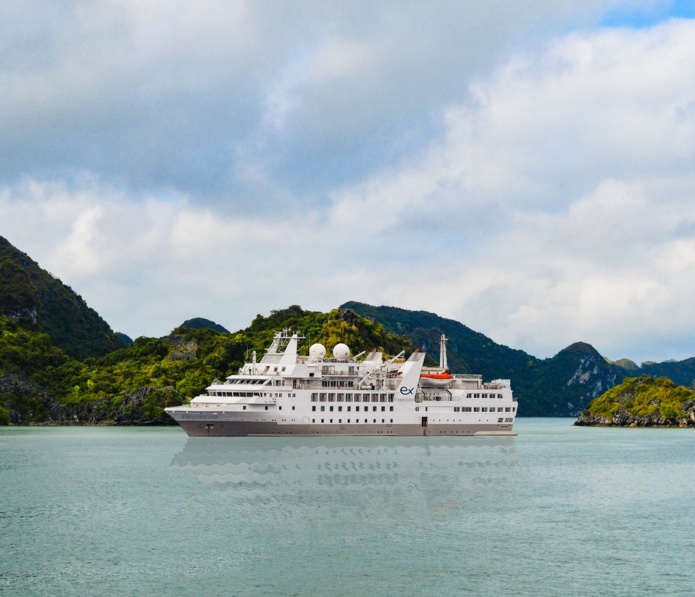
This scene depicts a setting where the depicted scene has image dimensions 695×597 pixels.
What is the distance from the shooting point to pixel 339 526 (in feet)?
98.0

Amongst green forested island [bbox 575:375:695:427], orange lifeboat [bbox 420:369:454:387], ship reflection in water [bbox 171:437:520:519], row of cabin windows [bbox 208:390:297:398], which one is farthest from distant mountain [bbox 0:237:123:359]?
green forested island [bbox 575:375:695:427]

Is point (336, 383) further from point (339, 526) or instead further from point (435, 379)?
point (339, 526)

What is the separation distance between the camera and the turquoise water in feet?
74.5

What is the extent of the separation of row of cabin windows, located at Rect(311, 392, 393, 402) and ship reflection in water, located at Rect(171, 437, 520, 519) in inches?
152

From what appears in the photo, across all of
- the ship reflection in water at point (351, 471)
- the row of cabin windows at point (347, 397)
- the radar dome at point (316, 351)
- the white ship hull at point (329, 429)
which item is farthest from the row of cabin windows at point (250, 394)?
the radar dome at point (316, 351)

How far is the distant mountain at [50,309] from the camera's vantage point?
505 ft

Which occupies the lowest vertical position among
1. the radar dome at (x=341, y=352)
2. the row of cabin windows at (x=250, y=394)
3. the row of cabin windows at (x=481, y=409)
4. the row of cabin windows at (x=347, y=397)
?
the row of cabin windows at (x=481, y=409)

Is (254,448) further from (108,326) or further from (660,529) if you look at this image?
(108,326)

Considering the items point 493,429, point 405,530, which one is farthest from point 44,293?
point 405,530

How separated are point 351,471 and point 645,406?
348 ft

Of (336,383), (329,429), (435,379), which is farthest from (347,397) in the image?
(435,379)

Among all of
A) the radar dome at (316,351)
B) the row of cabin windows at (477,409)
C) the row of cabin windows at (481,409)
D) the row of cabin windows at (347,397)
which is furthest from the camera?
the radar dome at (316,351)

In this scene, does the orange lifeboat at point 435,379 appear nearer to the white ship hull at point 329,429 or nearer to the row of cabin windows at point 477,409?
the row of cabin windows at point 477,409

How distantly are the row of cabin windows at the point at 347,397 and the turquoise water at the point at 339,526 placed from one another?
55.3ft
